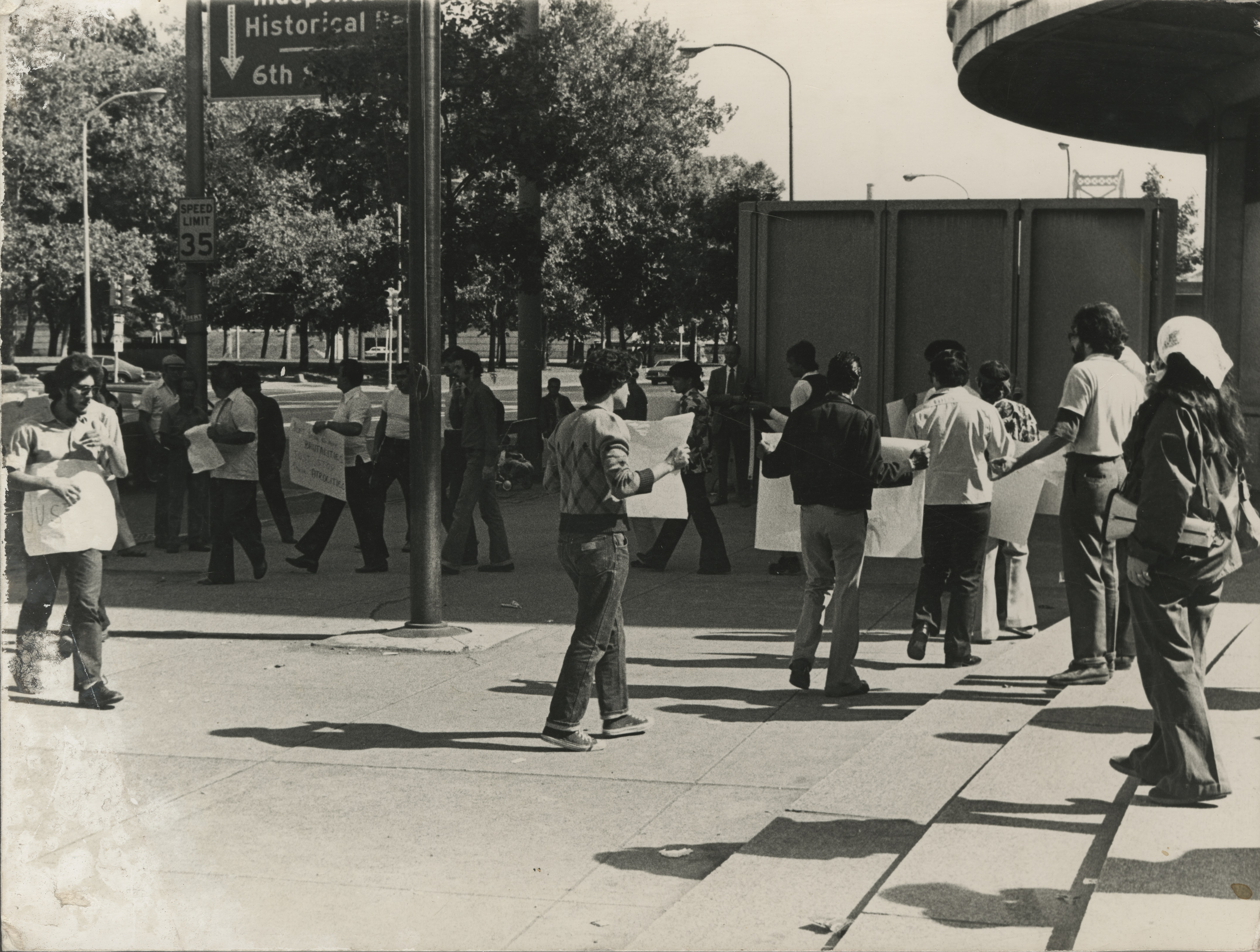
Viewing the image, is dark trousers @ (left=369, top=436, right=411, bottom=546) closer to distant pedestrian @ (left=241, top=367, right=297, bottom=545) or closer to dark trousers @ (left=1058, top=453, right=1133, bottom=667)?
distant pedestrian @ (left=241, top=367, right=297, bottom=545)

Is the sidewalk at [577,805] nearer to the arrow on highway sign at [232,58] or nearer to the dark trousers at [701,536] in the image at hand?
the dark trousers at [701,536]

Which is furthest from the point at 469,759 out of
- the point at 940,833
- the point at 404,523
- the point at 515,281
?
the point at 515,281

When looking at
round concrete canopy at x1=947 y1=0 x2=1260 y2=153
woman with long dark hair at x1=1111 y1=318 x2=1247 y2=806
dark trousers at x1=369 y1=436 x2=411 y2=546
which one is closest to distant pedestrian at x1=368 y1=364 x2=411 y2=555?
dark trousers at x1=369 y1=436 x2=411 y2=546

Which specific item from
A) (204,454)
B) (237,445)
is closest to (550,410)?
(237,445)

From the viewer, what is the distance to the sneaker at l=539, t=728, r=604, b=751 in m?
6.69

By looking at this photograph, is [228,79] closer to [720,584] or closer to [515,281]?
[515,281]

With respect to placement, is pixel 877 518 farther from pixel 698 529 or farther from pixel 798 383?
pixel 698 529

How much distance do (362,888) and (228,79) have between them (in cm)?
1438

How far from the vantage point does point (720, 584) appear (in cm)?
1157

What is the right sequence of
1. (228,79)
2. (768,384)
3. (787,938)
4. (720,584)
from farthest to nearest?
1. (228,79)
2. (768,384)
3. (720,584)
4. (787,938)

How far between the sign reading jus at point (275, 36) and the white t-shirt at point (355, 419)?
5306 mm

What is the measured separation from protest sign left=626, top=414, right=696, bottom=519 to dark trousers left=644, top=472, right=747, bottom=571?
4.07 m

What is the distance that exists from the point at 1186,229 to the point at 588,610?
39.8 metres

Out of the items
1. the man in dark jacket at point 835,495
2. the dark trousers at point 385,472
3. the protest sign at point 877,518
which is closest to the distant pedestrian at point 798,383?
the protest sign at point 877,518
